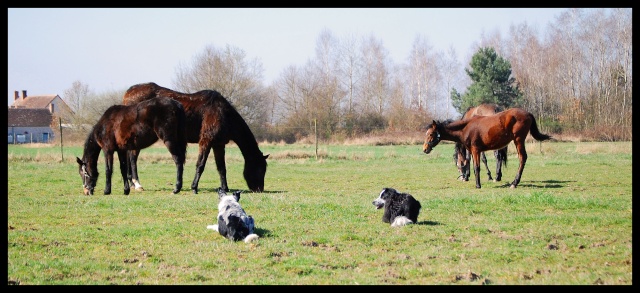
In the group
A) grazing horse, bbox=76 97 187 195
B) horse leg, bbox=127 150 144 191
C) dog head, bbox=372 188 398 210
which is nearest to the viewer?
dog head, bbox=372 188 398 210

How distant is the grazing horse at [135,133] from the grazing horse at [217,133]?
0.38 metres

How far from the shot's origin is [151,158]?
30.3m

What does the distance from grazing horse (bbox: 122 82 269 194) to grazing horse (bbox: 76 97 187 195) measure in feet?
1.26

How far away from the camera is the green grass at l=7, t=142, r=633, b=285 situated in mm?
6926

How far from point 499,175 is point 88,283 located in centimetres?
1457

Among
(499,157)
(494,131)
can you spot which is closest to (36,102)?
(499,157)

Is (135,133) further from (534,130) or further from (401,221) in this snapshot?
(534,130)

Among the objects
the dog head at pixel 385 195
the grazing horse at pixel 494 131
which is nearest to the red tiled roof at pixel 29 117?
the grazing horse at pixel 494 131

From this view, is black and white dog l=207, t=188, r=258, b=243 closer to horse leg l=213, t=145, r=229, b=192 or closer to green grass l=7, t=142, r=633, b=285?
green grass l=7, t=142, r=633, b=285

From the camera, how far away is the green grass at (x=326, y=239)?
6.93m

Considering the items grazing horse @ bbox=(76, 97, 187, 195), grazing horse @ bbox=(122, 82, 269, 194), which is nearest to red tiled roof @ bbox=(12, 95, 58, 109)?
grazing horse @ bbox=(76, 97, 187, 195)

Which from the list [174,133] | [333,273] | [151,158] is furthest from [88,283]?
[151,158]

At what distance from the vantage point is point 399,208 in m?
9.98

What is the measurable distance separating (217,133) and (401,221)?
24.2 feet
